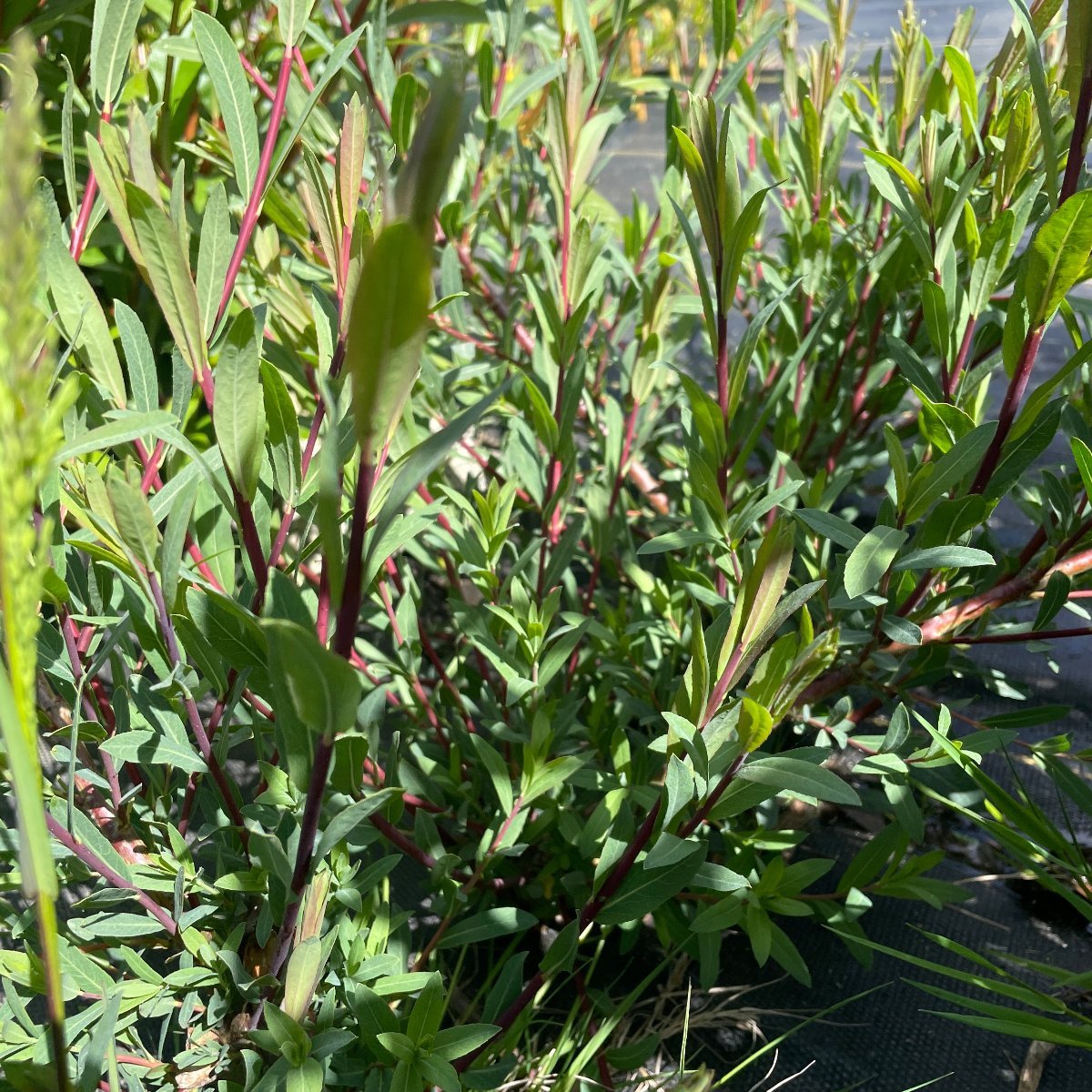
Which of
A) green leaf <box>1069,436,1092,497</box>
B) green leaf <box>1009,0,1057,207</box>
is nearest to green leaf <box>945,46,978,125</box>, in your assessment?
green leaf <box>1009,0,1057,207</box>

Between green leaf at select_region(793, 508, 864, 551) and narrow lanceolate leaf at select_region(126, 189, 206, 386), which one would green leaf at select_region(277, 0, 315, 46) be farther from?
green leaf at select_region(793, 508, 864, 551)

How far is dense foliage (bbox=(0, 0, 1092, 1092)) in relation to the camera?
48cm

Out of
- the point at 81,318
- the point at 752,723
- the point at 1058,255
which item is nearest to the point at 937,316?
the point at 1058,255

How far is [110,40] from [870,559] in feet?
2.05

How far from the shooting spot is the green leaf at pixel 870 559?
61cm

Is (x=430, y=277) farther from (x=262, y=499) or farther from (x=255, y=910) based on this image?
(x=255, y=910)

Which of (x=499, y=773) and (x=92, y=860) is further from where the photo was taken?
(x=499, y=773)

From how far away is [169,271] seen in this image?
1.67ft

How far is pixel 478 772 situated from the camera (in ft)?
3.07

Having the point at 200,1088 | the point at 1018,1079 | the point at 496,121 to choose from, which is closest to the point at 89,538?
the point at 200,1088

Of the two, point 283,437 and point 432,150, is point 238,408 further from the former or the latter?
point 432,150

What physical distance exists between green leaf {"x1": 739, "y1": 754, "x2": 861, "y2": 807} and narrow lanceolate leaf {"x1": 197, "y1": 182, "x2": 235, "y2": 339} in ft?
1.39

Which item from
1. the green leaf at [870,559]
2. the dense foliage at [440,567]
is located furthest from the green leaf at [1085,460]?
the green leaf at [870,559]

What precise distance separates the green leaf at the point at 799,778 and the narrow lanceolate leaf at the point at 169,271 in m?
0.41
